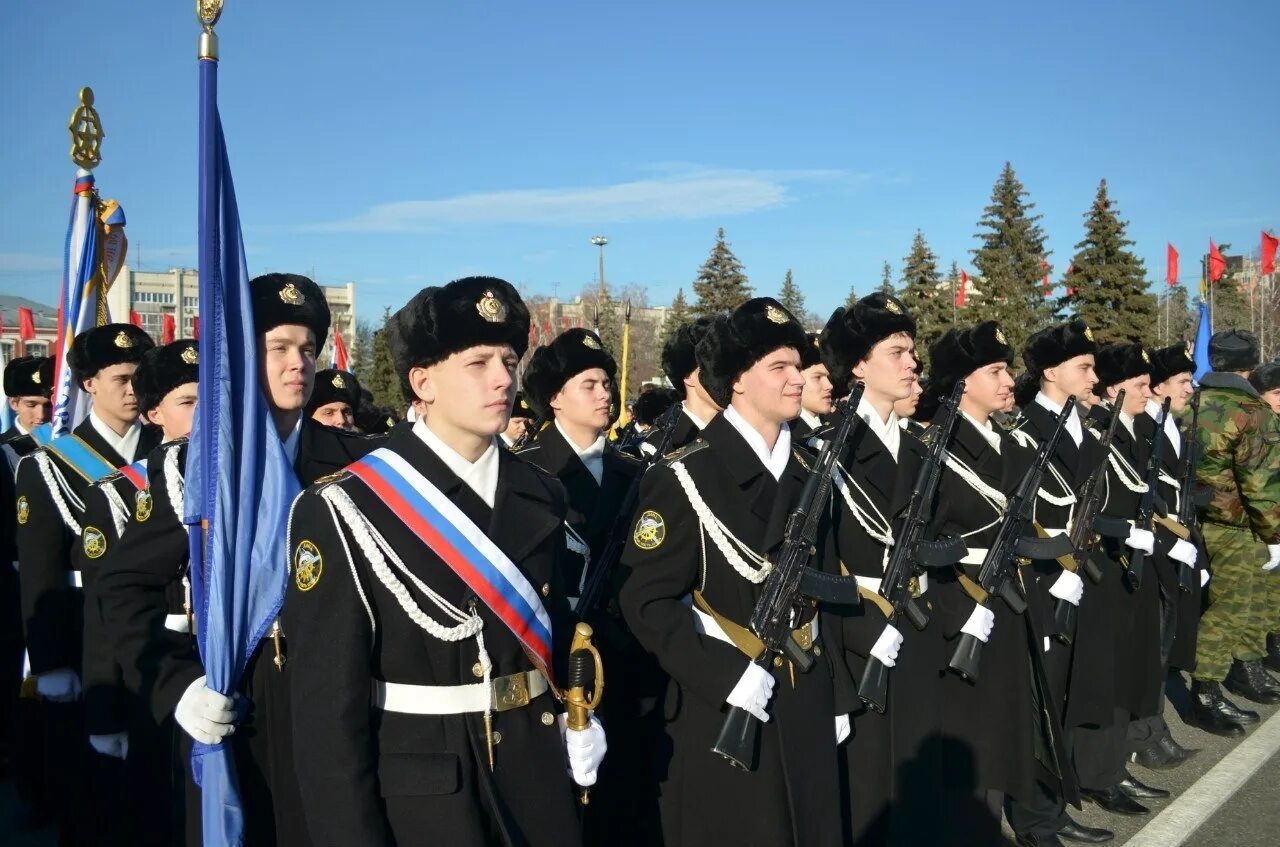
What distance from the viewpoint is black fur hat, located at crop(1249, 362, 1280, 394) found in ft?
31.6

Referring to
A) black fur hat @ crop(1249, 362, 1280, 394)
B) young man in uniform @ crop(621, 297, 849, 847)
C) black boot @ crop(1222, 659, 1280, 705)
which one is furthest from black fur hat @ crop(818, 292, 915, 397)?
black fur hat @ crop(1249, 362, 1280, 394)

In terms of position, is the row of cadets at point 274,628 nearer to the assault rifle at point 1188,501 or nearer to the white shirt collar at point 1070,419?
the white shirt collar at point 1070,419

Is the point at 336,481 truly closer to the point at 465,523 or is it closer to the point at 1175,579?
the point at 465,523

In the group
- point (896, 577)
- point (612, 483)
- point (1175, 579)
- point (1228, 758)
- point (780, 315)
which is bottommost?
point (1228, 758)

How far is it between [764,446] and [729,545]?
435 millimetres

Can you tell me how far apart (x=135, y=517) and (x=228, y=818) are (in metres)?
1.27

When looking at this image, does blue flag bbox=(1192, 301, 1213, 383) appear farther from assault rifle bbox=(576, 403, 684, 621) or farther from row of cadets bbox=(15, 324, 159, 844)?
row of cadets bbox=(15, 324, 159, 844)

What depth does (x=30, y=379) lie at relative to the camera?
946cm

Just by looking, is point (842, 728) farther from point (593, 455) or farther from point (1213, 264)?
point (1213, 264)

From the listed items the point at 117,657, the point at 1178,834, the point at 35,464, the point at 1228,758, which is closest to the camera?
the point at 117,657

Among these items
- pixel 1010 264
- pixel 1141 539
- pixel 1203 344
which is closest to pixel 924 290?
pixel 1010 264

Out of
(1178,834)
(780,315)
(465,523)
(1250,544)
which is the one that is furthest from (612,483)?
(1250,544)

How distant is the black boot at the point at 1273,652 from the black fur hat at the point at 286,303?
9356 millimetres

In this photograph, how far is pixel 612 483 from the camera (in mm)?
5523
